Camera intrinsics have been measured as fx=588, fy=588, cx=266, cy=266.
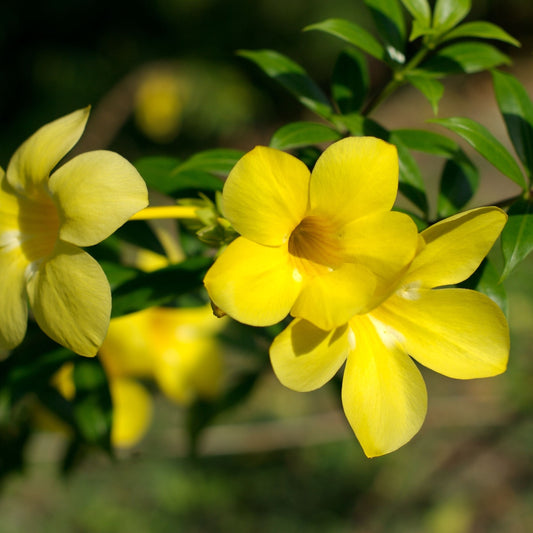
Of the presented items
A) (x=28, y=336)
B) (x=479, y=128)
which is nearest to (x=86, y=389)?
(x=28, y=336)

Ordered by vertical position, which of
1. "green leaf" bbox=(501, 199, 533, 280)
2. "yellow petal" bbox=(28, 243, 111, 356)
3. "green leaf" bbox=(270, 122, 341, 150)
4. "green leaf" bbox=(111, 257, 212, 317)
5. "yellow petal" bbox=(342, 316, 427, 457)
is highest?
"green leaf" bbox=(270, 122, 341, 150)

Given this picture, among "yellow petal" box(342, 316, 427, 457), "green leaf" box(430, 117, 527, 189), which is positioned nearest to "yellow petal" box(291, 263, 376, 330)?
"yellow petal" box(342, 316, 427, 457)

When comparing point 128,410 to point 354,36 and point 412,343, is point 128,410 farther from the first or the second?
point 354,36

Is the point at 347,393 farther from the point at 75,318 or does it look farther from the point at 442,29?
the point at 442,29

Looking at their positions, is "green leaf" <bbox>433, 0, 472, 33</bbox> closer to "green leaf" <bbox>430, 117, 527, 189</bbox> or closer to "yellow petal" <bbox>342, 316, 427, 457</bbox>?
"green leaf" <bbox>430, 117, 527, 189</bbox>

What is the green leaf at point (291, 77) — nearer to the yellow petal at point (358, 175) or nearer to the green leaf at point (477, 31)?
the green leaf at point (477, 31)

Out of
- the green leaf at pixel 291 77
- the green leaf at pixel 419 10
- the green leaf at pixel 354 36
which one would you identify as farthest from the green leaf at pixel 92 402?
the green leaf at pixel 419 10
